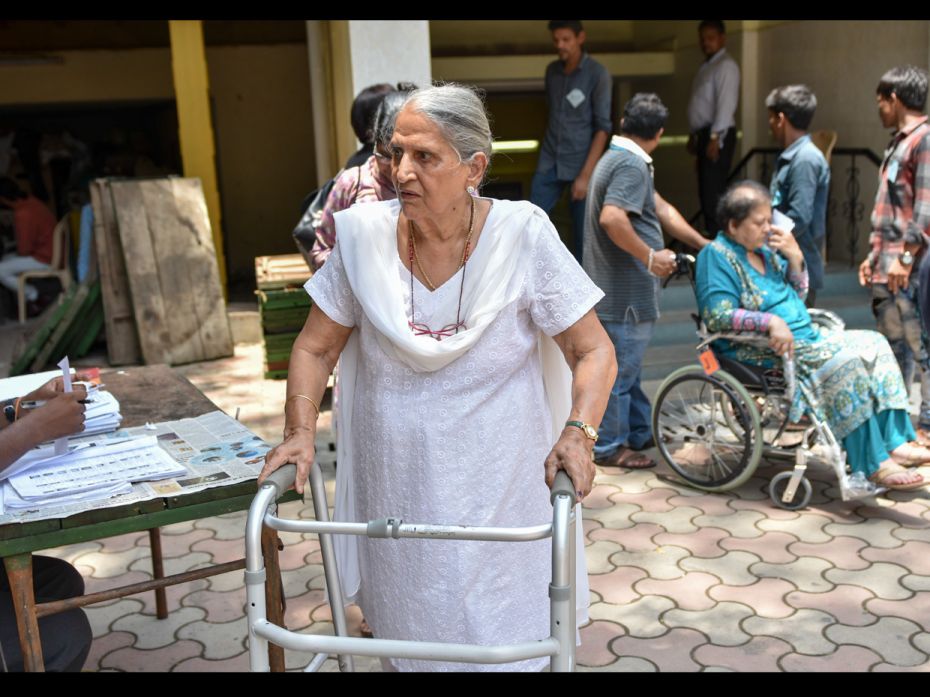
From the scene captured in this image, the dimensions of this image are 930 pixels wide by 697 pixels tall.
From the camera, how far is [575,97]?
6.86 meters

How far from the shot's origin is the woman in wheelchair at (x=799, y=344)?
439cm

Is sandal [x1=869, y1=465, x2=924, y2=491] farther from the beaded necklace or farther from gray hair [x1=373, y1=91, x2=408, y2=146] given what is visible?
the beaded necklace

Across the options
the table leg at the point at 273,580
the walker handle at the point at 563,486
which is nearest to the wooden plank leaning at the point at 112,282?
the table leg at the point at 273,580

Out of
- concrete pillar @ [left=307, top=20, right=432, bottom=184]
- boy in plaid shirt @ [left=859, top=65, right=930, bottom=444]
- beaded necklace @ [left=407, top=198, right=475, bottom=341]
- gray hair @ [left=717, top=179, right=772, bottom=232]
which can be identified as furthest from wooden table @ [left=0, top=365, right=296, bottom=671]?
concrete pillar @ [left=307, top=20, right=432, bottom=184]

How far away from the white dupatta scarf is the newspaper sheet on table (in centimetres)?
32

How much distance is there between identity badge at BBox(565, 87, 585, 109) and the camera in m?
6.85

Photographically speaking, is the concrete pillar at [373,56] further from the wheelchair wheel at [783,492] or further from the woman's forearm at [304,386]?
the woman's forearm at [304,386]

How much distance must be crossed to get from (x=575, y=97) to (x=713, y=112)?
2.27 m

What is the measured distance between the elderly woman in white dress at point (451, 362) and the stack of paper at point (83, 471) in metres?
0.46

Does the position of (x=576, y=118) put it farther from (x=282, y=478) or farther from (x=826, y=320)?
(x=282, y=478)

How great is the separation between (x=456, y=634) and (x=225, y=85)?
947 cm

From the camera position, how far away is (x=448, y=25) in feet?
33.5

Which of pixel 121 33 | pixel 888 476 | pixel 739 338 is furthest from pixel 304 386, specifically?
pixel 121 33
